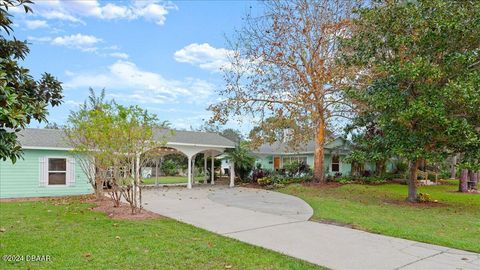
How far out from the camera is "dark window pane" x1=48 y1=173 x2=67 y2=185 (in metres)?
15.3

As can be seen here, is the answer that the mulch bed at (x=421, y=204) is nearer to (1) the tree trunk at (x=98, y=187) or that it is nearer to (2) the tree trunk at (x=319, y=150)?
(2) the tree trunk at (x=319, y=150)

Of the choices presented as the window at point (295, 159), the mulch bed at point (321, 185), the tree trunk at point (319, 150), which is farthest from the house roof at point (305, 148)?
the mulch bed at point (321, 185)

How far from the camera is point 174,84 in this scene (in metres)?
20.7

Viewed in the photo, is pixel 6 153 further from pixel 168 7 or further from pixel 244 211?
pixel 168 7

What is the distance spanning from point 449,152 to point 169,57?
1265 cm

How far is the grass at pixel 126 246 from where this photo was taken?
200 inches

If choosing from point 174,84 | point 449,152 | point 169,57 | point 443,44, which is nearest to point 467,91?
point 443,44

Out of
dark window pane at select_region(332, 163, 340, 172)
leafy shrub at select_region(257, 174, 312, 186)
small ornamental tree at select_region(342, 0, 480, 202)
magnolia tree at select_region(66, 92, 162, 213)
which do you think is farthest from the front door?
magnolia tree at select_region(66, 92, 162, 213)

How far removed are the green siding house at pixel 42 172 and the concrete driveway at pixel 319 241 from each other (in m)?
7.19

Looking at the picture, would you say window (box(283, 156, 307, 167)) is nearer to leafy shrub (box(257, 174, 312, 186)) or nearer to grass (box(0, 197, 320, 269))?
leafy shrub (box(257, 174, 312, 186))

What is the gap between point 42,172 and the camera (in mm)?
15086

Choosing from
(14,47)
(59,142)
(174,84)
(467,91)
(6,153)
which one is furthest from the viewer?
(174,84)

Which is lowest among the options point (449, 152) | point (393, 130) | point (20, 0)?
point (449, 152)

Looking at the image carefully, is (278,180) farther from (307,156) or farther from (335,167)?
(335,167)
